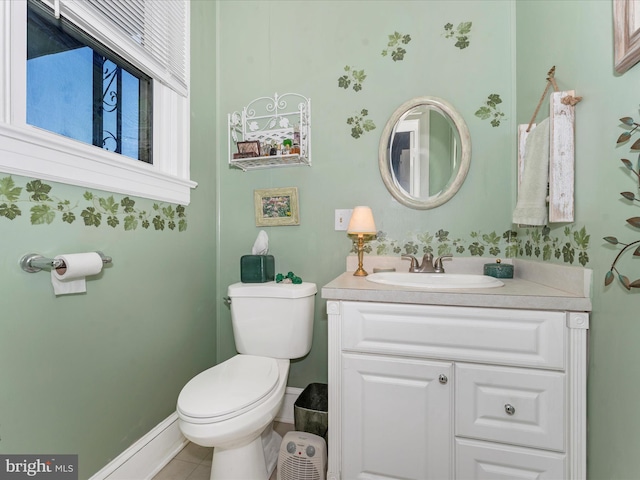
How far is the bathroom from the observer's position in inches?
38.2

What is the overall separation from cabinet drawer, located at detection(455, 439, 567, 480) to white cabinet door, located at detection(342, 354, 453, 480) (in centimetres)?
5

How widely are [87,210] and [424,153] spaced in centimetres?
158

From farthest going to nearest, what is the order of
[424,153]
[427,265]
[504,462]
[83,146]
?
[424,153] → [427,265] → [83,146] → [504,462]

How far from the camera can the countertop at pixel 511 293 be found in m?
1.02

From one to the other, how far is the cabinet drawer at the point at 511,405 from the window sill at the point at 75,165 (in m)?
1.51

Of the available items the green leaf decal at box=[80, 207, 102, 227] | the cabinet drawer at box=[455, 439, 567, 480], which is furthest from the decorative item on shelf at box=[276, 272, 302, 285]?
the cabinet drawer at box=[455, 439, 567, 480]

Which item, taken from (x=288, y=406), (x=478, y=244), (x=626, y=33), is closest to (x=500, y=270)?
(x=478, y=244)

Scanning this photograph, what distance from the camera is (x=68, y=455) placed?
112cm

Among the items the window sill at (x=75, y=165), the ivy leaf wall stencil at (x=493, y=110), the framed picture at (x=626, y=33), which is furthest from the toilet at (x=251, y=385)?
the framed picture at (x=626, y=33)

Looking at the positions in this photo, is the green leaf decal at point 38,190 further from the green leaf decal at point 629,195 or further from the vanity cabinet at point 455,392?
the green leaf decal at point 629,195

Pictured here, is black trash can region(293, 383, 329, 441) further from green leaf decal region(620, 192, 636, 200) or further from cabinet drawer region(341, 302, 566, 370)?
green leaf decal region(620, 192, 636, 200)

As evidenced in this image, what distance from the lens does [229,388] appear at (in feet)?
4.13

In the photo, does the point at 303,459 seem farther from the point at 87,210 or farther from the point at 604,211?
the point at 604,211

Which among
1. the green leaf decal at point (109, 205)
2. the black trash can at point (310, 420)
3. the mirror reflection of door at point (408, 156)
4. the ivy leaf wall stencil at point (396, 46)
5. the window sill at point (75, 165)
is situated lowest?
the black trash can at point (310, 420)
